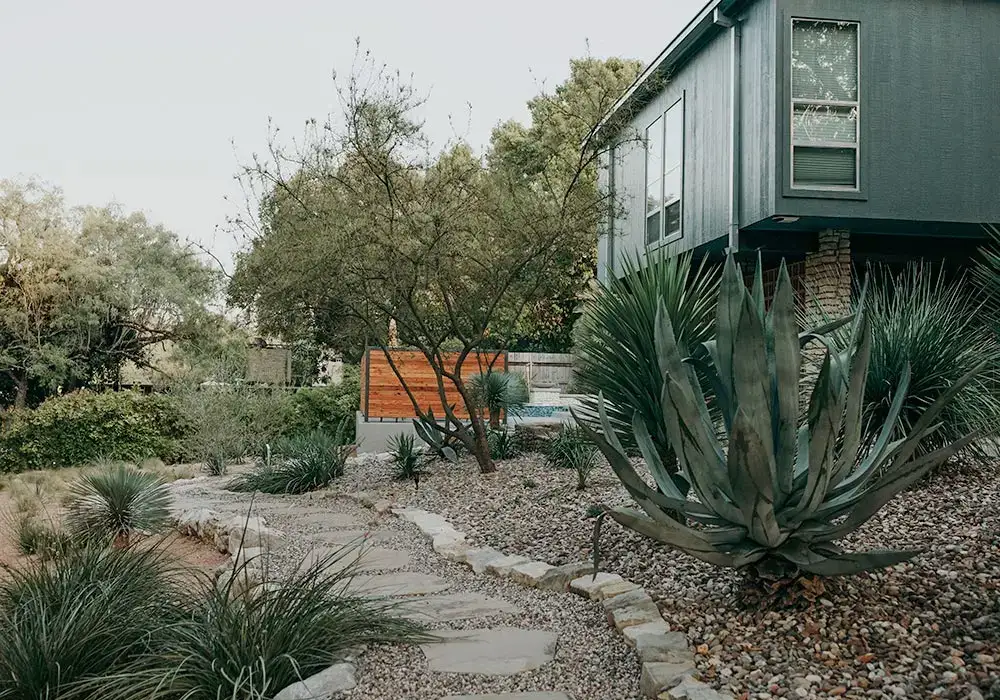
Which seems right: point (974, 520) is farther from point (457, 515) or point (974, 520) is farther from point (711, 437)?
point (457, 515)

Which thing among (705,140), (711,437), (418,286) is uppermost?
(705,140)

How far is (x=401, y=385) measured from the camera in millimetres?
14070

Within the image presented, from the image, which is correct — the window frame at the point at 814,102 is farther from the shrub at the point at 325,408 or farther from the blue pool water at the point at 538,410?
the shrub at the point at 325,408

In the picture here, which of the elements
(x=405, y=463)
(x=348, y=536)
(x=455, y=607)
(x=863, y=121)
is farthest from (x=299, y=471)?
(x=863, y=121)

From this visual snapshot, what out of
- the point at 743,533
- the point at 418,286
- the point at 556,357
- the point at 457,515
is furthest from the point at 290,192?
the point at 556,357

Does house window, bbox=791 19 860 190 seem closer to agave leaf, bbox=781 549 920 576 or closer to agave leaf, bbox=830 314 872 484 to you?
agave leaf, bbox=830 314 872 484

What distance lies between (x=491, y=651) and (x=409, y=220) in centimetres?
536

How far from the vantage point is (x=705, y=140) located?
12.3m

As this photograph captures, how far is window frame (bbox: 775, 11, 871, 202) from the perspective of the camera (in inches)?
407

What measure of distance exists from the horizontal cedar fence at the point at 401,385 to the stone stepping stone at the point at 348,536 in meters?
6.57

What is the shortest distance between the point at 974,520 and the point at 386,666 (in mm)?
3077

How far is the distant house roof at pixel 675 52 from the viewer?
426 inches

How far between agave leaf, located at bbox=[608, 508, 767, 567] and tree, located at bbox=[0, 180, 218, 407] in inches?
846

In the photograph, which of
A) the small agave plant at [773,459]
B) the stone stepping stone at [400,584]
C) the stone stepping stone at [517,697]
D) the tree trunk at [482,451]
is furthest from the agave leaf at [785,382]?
the tree trunk at [482,451]
